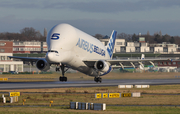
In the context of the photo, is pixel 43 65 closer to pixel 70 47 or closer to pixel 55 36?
pixel 70 47

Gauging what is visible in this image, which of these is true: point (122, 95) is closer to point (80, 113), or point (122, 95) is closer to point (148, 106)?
point (148, 106)

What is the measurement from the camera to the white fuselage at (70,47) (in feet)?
151

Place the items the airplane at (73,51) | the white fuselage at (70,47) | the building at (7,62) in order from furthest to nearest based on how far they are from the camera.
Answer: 1. the building at (7,62)
2. the airplane at (73,51)
3. the white fuselage at (70,47)

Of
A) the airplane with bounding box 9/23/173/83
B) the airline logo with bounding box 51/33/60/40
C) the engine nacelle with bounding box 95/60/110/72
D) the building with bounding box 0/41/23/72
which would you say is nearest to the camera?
the airplane with bounding box 9/23/173/83

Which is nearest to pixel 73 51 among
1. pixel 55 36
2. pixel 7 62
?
pixel 55 36

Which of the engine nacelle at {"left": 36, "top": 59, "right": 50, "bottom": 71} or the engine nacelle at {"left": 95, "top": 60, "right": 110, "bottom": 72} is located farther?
the engine nacelle at {"left": 95, "top": 60, "right": 110, "bottom": 72}

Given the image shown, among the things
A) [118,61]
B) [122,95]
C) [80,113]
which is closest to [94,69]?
[118,61]

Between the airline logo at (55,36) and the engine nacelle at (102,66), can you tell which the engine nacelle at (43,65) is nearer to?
the airline logo at (55,36)

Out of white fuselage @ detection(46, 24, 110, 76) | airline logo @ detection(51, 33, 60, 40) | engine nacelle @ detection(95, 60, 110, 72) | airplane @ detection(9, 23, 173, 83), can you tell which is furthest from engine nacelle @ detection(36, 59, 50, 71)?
engine nacelle @ detection(95, 60, 110, 72)

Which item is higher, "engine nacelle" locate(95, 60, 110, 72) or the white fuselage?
the white fuselage

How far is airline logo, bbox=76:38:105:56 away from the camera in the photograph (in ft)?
167

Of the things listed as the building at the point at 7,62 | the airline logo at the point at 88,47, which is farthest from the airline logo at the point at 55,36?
the building at the point at 7,62

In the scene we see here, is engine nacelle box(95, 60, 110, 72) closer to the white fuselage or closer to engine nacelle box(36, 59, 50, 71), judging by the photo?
the white fuselage

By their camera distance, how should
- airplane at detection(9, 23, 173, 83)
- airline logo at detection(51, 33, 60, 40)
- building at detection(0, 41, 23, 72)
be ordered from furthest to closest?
building at detection(0, 41, 23, 72)
airline logo at detection(51, 33, 60, 40)
airplane at detection(9, 23, 173, 83)
